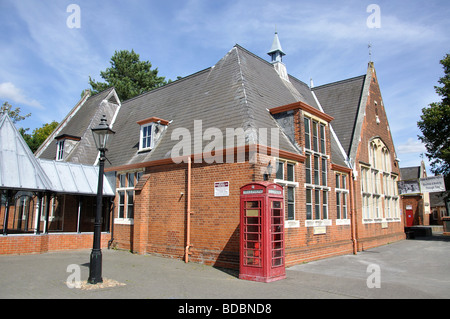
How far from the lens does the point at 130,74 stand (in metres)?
43.0

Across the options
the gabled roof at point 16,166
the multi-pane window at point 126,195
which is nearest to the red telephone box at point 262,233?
the multi-pane window at point 126,195

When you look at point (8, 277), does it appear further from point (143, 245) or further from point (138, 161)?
point (138, 161)

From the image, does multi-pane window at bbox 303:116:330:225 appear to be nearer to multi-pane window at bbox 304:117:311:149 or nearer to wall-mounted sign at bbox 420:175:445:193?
multi-pane window at bbox 304:117:311:149

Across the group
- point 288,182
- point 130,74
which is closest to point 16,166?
point 288,182

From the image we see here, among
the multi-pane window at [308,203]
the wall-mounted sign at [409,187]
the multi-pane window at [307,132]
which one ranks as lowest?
the multi-pane window at [308,203]

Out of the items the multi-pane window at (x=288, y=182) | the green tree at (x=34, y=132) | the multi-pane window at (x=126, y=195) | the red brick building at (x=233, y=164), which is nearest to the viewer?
the red brick building at (x=233, y=164)

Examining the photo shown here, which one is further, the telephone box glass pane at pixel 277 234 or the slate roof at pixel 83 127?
the slate roof at pixel 83 127

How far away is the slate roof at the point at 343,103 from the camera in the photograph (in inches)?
882

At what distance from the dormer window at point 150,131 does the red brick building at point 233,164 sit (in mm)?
55

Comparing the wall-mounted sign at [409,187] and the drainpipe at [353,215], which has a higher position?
the wall-mounted sign at [409,187]

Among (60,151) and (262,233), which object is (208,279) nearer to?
(262,233)

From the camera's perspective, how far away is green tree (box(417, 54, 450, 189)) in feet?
79.6

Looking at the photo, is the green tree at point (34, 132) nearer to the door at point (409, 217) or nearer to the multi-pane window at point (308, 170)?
the multi-pane window at point (308, 170)

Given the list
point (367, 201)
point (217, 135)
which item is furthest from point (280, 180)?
point (367, 201)
